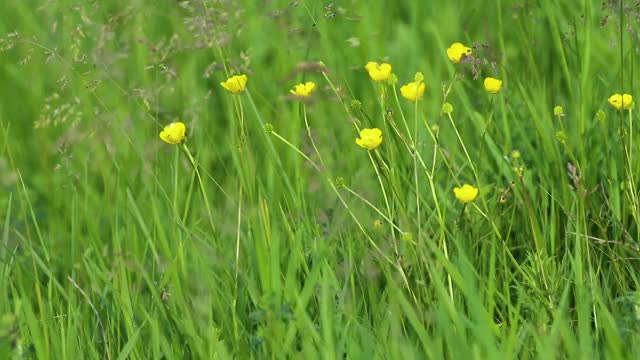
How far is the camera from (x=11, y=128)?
3.24 metres

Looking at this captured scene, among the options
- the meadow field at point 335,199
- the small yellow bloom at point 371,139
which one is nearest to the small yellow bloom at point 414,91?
the meadow field at point 335,199

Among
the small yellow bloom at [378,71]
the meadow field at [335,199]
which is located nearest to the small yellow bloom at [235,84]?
the meadow field at [335,199]

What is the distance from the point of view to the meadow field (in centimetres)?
193

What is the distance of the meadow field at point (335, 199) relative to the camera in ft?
6.32

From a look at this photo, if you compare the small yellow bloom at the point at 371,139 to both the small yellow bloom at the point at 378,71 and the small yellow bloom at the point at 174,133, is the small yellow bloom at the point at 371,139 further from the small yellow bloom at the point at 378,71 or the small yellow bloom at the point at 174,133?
the small yellow bloom at the point at 174,133

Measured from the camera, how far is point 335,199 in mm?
2484

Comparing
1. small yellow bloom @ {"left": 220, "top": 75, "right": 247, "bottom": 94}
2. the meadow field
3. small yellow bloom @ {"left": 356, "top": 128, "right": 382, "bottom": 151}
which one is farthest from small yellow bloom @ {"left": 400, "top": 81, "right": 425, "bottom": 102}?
small yellow bloom @ {"left": 220, "top": 75, "right": 247, "bottom": 94}

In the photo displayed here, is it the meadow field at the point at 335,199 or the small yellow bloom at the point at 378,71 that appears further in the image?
the small yellow bloom at the point at 378,71

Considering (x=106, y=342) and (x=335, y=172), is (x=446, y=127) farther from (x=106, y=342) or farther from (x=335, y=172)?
(x=106, y=342)

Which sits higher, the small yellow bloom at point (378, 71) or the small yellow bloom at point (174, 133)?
the small yellow bloom at point (378, 71)

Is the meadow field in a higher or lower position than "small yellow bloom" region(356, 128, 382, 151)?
lower

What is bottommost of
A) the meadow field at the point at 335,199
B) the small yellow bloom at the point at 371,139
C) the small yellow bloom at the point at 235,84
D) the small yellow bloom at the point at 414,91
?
the meadow field at the point at 335,199

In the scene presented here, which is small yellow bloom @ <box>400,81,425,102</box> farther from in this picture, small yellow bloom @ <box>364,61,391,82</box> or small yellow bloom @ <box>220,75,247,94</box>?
small yellow bloom @ <box>220,75,247,94</box>

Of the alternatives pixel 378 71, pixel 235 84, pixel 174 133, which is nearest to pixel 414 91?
pixel 378 71
